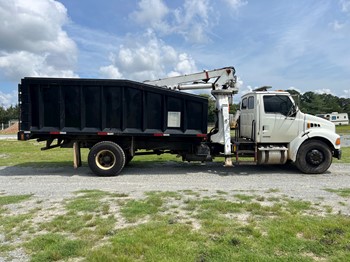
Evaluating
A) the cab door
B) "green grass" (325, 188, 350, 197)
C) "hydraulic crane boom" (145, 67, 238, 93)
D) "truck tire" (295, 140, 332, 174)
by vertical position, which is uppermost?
"hydraulic crane boom" (145, 67, 238, 93)

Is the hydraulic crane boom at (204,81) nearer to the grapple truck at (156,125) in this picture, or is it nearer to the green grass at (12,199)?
the grapple truck at (156,125)

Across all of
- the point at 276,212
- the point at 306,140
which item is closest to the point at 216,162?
the point at 306,140

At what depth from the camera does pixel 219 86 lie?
9914mm

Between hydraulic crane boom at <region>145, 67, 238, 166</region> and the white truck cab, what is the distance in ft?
1.85

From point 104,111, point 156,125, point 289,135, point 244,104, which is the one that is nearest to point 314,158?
point 289,135

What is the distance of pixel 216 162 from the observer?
455 inches

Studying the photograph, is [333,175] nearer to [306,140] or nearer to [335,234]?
[306,140]

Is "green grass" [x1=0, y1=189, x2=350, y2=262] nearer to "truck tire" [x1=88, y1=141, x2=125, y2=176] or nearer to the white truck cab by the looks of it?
"truck tire" [x1=88, y1=141, x2=125, y2=176]

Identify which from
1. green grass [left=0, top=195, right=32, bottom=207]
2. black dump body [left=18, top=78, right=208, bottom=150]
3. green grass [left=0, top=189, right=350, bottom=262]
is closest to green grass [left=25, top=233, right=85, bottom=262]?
green grass [left=0, top=189, right=350, bottom=262]

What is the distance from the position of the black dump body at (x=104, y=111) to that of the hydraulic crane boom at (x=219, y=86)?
0.58 meters

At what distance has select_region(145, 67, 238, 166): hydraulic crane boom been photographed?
946 cm

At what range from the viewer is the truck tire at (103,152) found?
8.98m

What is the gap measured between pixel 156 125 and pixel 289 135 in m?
4.13

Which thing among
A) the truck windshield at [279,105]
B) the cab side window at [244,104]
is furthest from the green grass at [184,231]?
the cab side window at [244,104]
